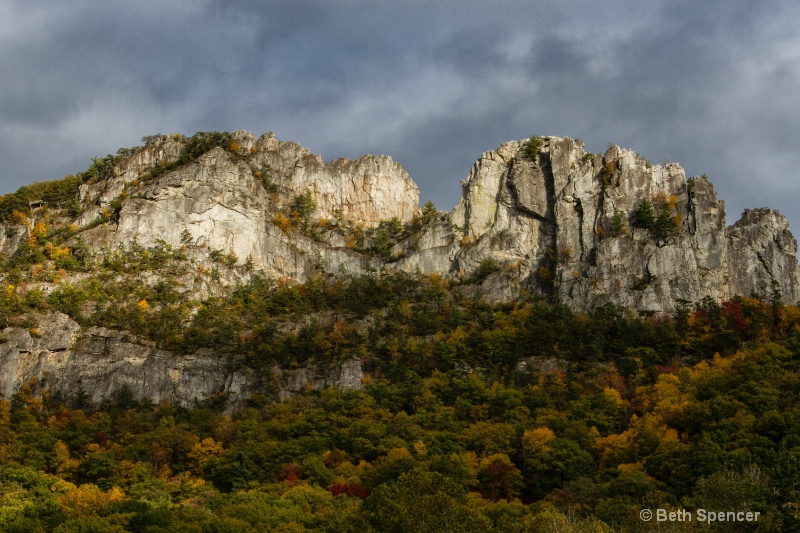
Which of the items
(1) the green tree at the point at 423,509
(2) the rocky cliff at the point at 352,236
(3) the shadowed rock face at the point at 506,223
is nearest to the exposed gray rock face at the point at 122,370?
(2) the rocky cliff at the point at 352,236

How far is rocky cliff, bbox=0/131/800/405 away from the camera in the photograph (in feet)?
333

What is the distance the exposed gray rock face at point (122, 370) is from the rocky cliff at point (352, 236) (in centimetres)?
17

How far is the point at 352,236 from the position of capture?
137 m

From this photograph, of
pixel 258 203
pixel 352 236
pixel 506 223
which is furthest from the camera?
pixel 352 236

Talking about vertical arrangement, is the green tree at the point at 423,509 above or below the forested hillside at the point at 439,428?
below

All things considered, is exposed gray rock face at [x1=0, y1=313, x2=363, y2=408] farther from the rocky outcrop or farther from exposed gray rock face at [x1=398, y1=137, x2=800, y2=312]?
exposed gray rock face at [x1=398, y1=137, x2=800, y2=312]

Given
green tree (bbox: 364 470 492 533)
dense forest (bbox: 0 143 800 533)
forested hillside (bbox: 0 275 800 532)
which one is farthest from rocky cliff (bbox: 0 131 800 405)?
green tree (bbox: 364 470 492 533)

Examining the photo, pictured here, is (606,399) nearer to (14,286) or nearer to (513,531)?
(513,531)

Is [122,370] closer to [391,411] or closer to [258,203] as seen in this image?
[391,411]

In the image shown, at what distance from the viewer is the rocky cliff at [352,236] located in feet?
333

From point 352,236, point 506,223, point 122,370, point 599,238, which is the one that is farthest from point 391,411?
point 352,236

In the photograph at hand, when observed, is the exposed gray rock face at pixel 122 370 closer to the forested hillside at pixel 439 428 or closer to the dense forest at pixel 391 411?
the dense forest at pixel 391 411

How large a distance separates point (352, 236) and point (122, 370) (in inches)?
1812

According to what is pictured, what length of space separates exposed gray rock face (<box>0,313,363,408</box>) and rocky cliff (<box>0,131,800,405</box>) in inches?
6.7
